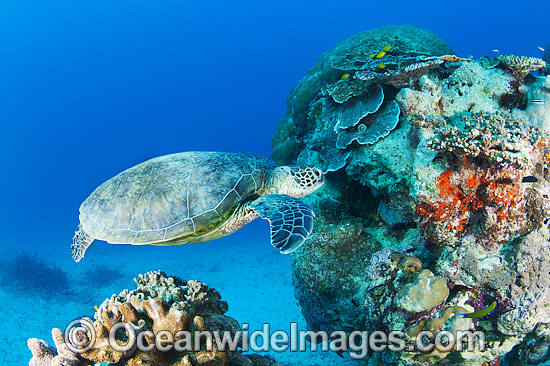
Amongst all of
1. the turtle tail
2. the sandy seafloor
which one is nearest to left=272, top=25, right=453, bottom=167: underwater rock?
the sandy seafloor

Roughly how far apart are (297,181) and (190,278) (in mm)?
10653

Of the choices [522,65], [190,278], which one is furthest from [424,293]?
[190,278]

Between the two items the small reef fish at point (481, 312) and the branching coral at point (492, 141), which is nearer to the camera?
the small reef fish at point (481, 312)

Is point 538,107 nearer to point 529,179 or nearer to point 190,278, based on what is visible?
point 529,179

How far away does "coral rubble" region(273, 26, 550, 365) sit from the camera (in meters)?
2.99

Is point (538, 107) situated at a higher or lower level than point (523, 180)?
higher

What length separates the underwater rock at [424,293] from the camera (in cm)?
284

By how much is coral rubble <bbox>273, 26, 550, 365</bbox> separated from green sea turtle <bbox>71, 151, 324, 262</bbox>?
92 centimetres

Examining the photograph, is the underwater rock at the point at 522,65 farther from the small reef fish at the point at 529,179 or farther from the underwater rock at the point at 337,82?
the small reef fish at the point at 529,179

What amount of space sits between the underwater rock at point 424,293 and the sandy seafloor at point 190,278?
9.16 ft

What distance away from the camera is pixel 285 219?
3566mm

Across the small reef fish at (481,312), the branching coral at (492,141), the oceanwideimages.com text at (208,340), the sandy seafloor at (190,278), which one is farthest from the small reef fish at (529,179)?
the sandy seafloor at (190,278)

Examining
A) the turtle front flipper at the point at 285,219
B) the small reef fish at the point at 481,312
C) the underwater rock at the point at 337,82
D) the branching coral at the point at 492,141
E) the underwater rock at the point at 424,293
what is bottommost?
the small reef fish at the point at 481,312

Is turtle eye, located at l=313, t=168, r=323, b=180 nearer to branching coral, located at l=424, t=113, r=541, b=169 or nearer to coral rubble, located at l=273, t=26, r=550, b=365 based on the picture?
coral rubble, located at l=273, t=26, r=550, b=365
